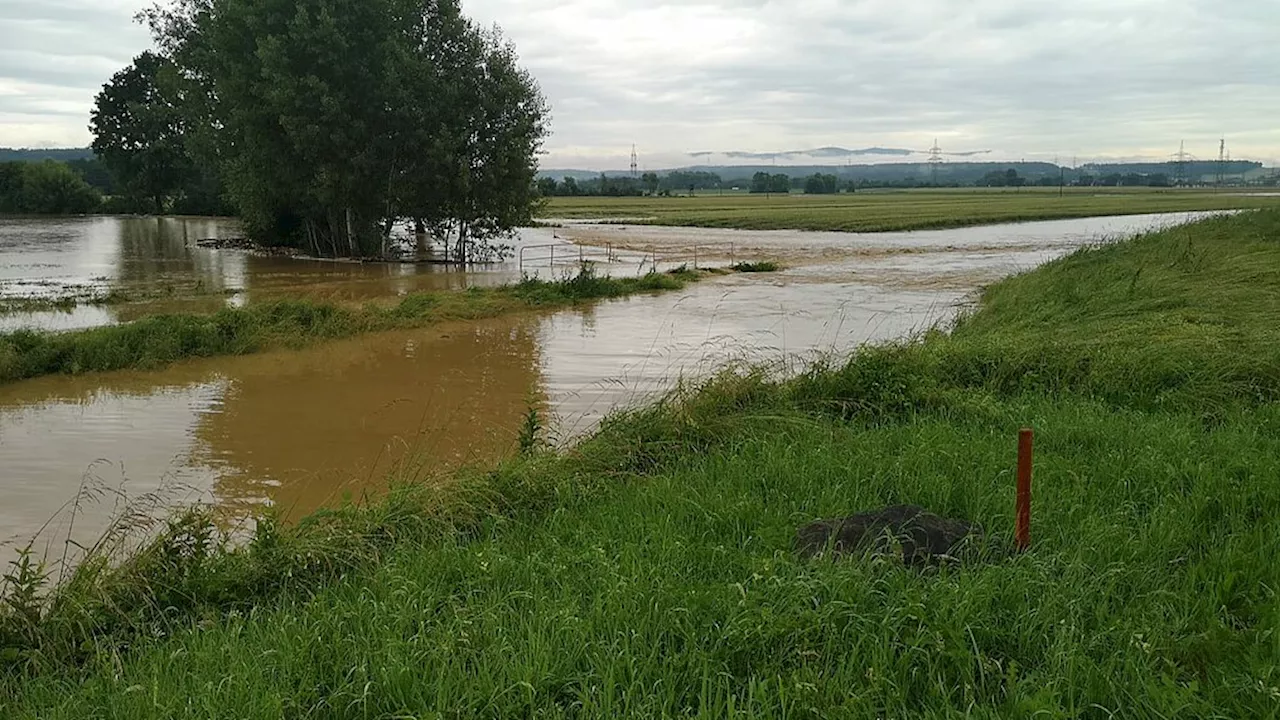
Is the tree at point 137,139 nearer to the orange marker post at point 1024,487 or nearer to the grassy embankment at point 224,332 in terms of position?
the grassy embankment at point 224,332

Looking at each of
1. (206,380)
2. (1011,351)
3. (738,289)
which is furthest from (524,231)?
(1011,351)

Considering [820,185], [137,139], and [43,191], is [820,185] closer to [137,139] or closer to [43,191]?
[137,139]

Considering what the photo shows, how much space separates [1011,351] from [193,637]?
30.1ft

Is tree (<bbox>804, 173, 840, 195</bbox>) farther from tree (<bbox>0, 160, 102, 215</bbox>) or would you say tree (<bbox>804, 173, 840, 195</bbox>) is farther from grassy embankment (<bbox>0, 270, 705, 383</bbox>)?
grassy embankment (<bbox>0, 270, 705, 383</bbox>)

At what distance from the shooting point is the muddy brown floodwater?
28.1 feet

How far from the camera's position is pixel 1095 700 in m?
3.24

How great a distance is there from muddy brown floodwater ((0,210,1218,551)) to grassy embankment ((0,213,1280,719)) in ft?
5.67

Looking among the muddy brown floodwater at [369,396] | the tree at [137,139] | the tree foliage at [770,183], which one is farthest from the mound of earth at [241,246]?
the tree foliage at [770,183]

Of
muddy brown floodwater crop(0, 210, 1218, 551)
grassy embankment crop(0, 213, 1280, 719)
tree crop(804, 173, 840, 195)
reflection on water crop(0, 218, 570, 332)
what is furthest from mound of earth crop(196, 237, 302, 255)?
tree crop(804, 173, 840, 195)

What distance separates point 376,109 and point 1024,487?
28.8 metres

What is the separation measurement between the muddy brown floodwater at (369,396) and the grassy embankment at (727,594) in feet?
5.67

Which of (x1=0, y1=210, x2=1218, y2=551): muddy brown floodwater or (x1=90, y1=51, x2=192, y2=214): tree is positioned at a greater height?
(x1=90, y1=51, x2=192, y2=214): tree

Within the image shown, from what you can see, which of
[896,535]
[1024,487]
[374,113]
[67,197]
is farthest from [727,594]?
[67,197]

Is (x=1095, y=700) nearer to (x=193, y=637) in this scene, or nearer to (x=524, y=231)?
(x=193, y=637)
